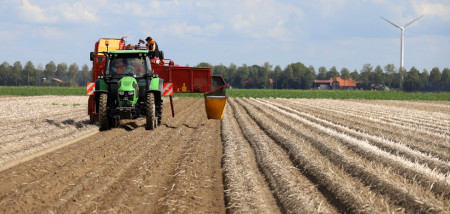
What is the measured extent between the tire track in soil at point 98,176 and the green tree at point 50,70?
475ft

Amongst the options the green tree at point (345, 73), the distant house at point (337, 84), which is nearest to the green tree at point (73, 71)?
the distant house at point (337, 84)

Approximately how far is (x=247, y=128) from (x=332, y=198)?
796 centimetres

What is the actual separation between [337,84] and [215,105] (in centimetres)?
13704

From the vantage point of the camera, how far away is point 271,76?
151500mm

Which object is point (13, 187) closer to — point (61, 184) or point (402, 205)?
point (61, 184)

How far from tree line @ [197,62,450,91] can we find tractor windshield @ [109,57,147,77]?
413ft

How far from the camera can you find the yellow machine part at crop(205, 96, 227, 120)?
1509 centimetres

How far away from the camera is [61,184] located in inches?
256

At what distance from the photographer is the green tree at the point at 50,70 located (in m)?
145

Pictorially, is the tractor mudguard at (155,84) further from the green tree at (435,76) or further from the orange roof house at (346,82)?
the green tree at (435,76)

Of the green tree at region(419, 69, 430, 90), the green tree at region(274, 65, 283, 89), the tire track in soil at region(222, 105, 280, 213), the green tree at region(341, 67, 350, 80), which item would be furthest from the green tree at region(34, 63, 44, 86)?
the tire track in soil at region(222, 105, 280, 213)

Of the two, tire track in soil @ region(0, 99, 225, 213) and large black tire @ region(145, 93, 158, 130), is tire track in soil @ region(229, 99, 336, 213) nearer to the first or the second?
tire track in soil @ region(0, 99, 225, 213)

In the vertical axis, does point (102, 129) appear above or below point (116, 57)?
below

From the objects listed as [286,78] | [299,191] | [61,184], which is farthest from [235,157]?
[286,78]
